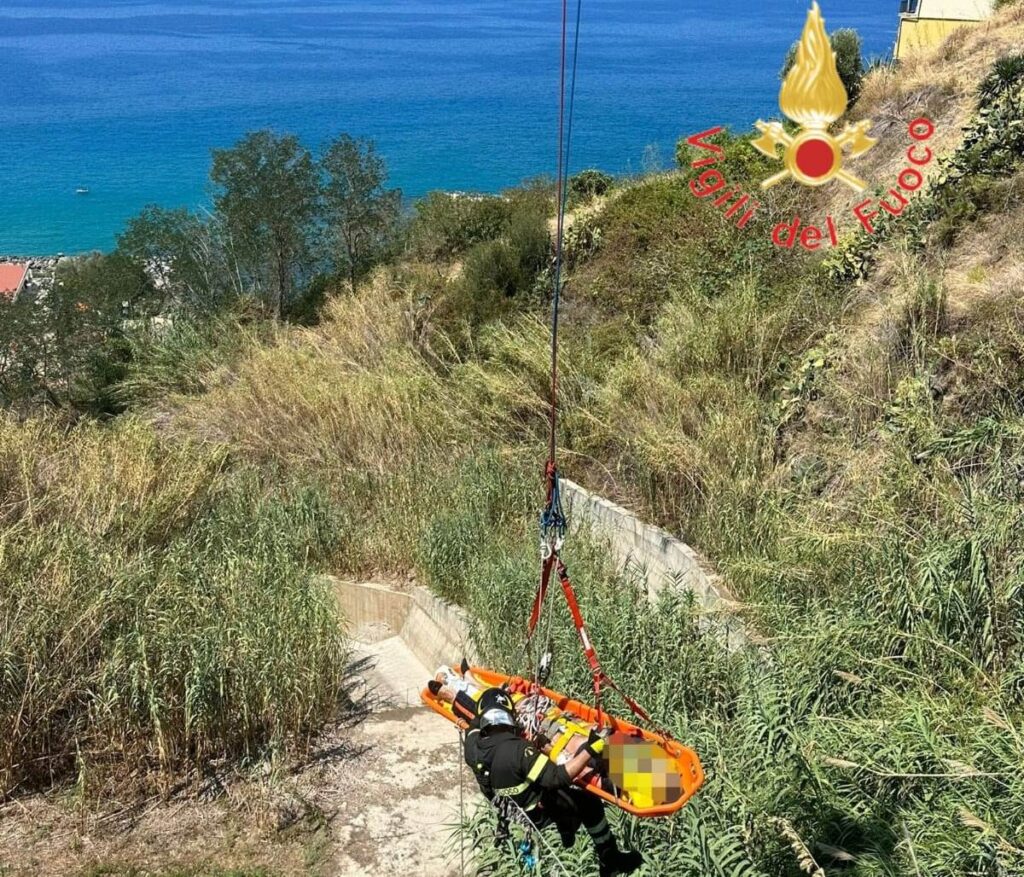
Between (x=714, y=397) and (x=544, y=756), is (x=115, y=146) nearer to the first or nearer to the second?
(x=714, y=397)

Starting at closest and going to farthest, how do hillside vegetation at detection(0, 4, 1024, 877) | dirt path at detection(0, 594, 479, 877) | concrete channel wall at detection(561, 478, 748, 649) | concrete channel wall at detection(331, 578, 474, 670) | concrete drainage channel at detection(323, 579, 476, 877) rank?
hillside vegetation at detection(0, 4, 1024, 877) < dirt path at detection(0, 594, 479, 877) < concrete drainage channel at detection(323, 579, 476, 877) < concrete channel wall at detection(561, 478, 748, 649) < concrete channel wall at detection(331, 578, 474, 670)

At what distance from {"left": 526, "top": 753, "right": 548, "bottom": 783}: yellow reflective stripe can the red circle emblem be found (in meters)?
11.0

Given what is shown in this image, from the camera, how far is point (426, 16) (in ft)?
440

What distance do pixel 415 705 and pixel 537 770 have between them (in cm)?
404

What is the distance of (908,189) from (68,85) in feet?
273

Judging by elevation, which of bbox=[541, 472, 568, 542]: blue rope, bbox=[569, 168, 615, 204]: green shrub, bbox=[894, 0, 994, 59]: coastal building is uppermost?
bbox=[894, 0, 994, 59]: coastal building

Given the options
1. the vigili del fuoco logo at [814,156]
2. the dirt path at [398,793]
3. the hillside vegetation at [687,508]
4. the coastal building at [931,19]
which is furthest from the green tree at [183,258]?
the coastal building at [931,19]

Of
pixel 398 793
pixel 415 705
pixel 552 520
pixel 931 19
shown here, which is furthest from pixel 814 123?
pixel 931 19

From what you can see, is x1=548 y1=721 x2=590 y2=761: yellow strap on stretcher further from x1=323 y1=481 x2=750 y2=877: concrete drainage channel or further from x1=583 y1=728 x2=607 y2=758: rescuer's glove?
x1=323 y1=481 x2=750 y2=877: concrete drainage channel

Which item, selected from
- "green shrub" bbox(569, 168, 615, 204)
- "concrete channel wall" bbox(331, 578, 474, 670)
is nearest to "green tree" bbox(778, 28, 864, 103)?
"green shrub" bbox(569, 168, 615, 204)

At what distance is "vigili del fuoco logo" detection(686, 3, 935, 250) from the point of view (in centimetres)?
948

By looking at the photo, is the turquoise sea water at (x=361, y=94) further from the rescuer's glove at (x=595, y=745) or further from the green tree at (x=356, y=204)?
the rescuer's glove at (x=595, y=745)

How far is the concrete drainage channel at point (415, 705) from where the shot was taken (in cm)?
570

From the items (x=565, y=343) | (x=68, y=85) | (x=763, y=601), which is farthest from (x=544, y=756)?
(x=68, y=85)
